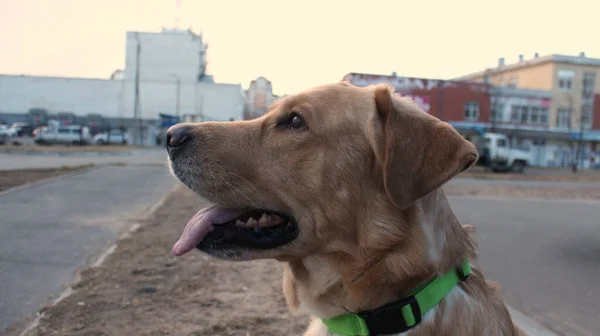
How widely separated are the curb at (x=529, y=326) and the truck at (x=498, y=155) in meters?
28.2

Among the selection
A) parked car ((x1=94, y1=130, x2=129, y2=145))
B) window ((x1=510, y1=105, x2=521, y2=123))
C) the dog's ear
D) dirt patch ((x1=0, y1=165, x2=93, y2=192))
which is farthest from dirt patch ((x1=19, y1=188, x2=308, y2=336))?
parked car ((x1=94, y1=130, x2=129, y2=145))

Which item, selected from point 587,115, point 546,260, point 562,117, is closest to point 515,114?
point 562,117

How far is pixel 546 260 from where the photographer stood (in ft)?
24.1

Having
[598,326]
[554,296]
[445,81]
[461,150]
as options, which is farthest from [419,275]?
[445,81]

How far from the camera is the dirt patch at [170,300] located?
13.3ft

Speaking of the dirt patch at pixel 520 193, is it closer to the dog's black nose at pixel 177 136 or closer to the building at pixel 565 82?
the dog's black nose at pixel 177 136

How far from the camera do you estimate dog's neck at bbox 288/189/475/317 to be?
2285 mm

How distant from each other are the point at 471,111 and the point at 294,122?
49.9m

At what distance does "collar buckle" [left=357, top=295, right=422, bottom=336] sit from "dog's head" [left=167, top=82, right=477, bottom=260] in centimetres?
38

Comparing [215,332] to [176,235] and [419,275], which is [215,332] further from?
[176,235]

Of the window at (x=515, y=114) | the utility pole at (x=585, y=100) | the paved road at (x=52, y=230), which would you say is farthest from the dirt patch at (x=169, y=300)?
the utility pole at (x=585, y=100)

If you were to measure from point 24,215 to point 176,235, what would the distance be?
3.35 m

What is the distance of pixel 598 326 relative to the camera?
4.54m

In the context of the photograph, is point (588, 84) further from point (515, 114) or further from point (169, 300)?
point (169, 300)
